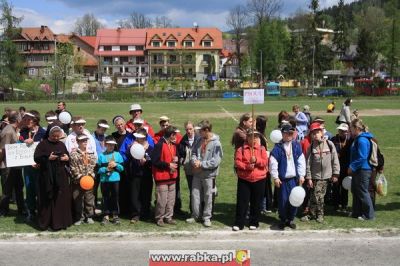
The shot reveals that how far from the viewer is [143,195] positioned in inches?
351

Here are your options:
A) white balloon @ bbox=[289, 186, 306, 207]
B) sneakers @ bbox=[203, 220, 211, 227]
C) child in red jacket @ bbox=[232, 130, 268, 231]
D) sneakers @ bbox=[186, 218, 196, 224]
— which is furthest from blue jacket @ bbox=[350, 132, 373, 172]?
sneakers @ bbox=[186, 218, 196, 224]

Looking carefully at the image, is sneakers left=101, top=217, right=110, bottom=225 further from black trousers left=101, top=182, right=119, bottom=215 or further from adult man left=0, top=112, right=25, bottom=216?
adult man left=0, top=112, right=25, bottom=216

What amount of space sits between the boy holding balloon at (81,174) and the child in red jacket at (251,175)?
2618 millimetres

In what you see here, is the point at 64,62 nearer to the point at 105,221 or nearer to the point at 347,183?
the point at 105,221

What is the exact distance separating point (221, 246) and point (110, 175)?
8.21ft

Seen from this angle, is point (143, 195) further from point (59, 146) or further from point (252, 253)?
point (252, 253)

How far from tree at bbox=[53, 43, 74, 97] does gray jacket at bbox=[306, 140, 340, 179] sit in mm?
76309

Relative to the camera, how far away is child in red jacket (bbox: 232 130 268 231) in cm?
798

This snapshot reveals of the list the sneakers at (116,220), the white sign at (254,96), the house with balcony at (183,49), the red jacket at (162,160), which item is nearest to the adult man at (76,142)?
the red jacket at (162,160)

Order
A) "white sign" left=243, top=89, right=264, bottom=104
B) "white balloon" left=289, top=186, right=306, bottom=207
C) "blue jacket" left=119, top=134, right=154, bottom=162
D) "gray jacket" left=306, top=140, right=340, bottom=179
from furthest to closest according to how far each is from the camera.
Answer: "blue jacket" left=119, top=134, right=154, bottom=162 < "gray jacket" left=306, top=140, right=340, bottom=179 < "white sign" left=243, top=89, right=264, bottom=104 < "white balloon" left=289, top=186, right=306, bottom=207

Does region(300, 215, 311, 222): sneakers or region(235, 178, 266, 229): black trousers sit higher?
region(235, 178, 266, 229): black trousers

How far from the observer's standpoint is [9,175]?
A: 894 cm

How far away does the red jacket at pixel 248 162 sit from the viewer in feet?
26.2

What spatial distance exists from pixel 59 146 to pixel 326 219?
16.6 ft
